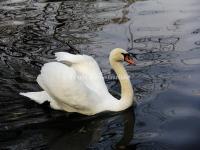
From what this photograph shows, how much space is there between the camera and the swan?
7.75m

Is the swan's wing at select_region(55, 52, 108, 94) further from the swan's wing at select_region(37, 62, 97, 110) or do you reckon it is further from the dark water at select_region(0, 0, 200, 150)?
the dark water at select_region(0, 0, 200, 150)

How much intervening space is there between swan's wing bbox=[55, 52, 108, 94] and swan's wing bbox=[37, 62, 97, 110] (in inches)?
12.9

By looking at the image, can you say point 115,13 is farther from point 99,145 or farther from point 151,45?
point 99,145

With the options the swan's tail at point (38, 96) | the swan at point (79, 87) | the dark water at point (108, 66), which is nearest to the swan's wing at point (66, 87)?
the swan at point (79, 87)

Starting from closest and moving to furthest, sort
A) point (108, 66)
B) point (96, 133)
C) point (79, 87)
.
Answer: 1. point (96, 133)
2. point (79, 87)
3. point (108, 66)

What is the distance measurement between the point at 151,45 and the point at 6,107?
360cm

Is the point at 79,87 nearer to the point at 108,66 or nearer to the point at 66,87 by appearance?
the point at 66,87

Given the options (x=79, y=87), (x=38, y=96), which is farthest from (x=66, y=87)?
(x=38, y=96)

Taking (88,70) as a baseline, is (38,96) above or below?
below

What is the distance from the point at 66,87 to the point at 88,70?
859 mm

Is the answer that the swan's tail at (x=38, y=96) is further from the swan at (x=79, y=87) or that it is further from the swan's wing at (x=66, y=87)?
the swan's wing at (x=66, y=87)

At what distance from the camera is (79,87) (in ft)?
25.2

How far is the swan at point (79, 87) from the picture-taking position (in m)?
7.75

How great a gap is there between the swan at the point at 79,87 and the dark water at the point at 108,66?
0.48 feet
